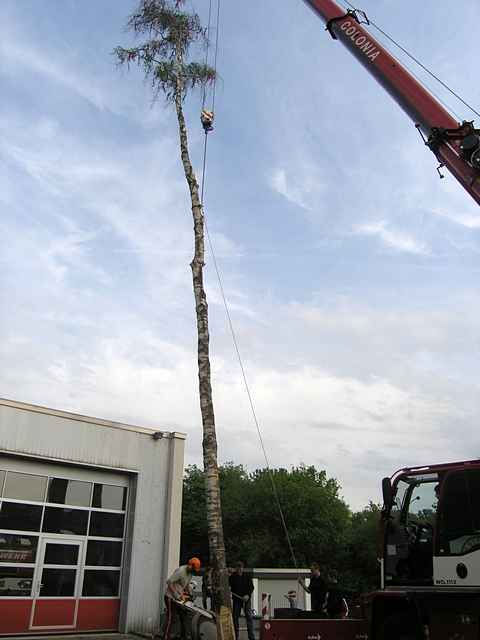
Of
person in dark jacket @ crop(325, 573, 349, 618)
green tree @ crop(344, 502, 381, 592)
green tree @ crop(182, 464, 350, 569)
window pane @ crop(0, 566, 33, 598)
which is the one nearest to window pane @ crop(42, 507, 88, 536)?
window pane @ crop(0, 566, 33, 598)

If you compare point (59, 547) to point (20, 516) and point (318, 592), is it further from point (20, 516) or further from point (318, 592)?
point (318, 592)

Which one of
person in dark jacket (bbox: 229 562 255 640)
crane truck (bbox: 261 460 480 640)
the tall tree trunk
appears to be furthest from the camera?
person in dark jacket (bbox: 229 562 255 640)

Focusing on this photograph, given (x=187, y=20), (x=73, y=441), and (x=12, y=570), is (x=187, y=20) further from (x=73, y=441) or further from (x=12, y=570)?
(x=12, y=570)

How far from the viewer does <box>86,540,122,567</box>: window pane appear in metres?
16.3

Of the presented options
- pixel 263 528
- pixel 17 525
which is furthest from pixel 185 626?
pixel 263 528

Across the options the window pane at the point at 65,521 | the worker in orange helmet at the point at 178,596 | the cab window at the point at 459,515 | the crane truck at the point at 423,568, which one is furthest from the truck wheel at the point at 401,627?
the window pane at the point at 65,521

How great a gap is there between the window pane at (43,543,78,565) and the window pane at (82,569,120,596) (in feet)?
1.84

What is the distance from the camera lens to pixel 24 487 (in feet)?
50.9

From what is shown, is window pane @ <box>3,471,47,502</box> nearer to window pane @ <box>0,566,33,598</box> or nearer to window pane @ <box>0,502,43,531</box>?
window pane @ <box>0,502,43,531</box>

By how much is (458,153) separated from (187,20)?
10.1 metres

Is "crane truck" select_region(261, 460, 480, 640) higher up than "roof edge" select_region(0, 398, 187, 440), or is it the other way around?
"roof edge" select_region(0, 398, 187, 440)

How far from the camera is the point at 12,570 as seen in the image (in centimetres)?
1484

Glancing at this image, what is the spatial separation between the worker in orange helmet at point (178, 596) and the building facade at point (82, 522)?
609cm

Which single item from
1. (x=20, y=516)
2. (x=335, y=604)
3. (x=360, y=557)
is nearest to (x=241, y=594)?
(x=335, y=604)
